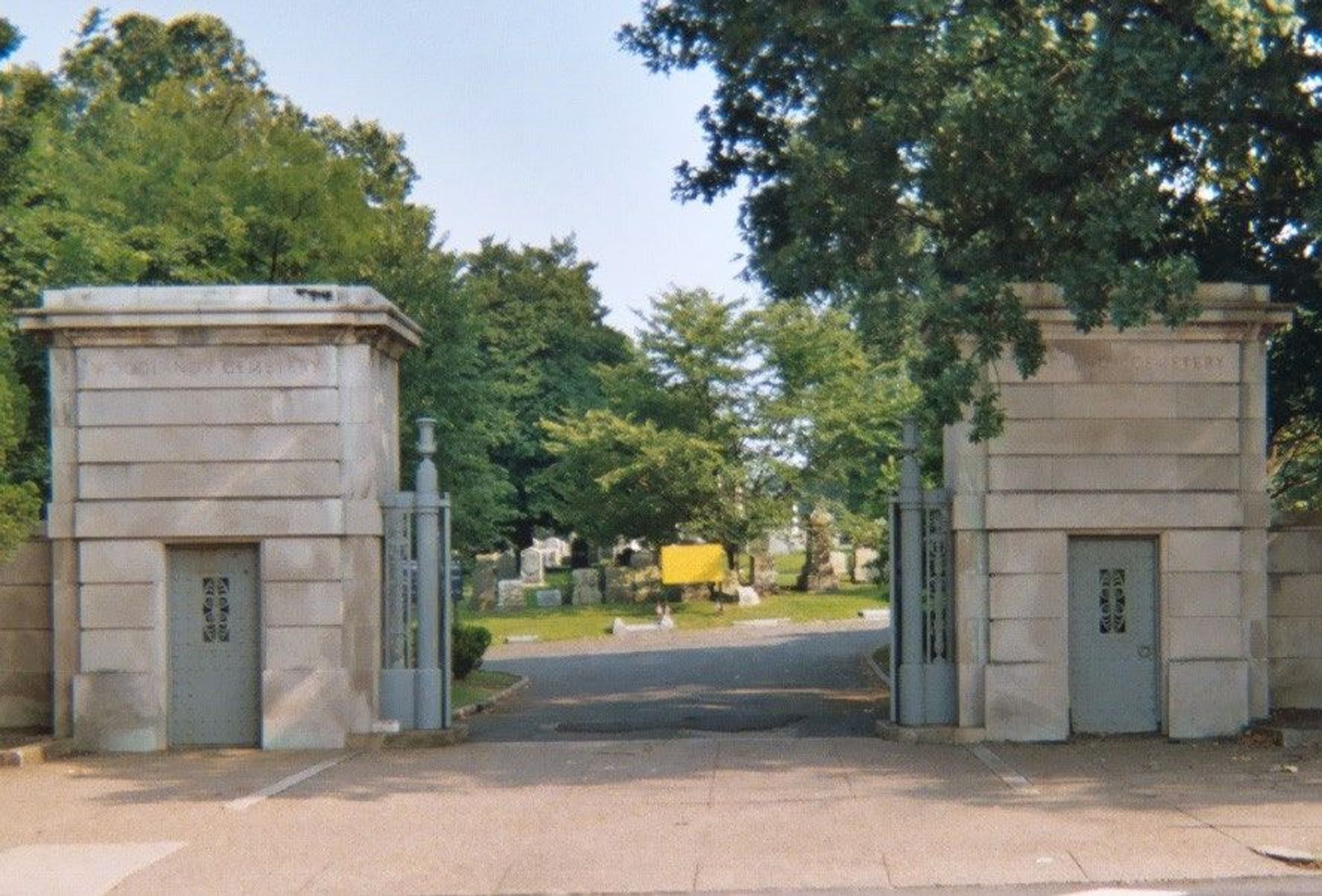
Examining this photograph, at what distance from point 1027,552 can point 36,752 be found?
9.31 m

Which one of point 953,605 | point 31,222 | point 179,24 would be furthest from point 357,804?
point 179,24

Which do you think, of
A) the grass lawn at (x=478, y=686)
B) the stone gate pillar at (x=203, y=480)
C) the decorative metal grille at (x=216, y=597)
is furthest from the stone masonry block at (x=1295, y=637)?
the grass lawn at (x=478, y=686)

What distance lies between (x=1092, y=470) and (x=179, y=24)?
51.0 metres

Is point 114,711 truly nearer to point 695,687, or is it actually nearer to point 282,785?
point 282,785

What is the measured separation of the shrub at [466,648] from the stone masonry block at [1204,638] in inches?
480

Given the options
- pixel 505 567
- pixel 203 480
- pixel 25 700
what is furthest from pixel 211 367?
pixel 505 567

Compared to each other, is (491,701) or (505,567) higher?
(505,567)

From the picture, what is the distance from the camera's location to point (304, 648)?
693 inches

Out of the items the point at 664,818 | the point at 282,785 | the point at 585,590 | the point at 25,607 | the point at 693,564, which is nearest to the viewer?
the point at 664,818

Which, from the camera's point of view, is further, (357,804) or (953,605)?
(953,605)

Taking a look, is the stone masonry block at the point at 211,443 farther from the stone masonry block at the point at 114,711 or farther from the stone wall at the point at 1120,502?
the stone wall at the point at 1120,502

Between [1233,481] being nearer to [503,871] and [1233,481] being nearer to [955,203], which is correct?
[955,203]

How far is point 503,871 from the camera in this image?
36.5 ft

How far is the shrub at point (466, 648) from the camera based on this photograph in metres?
27.1
